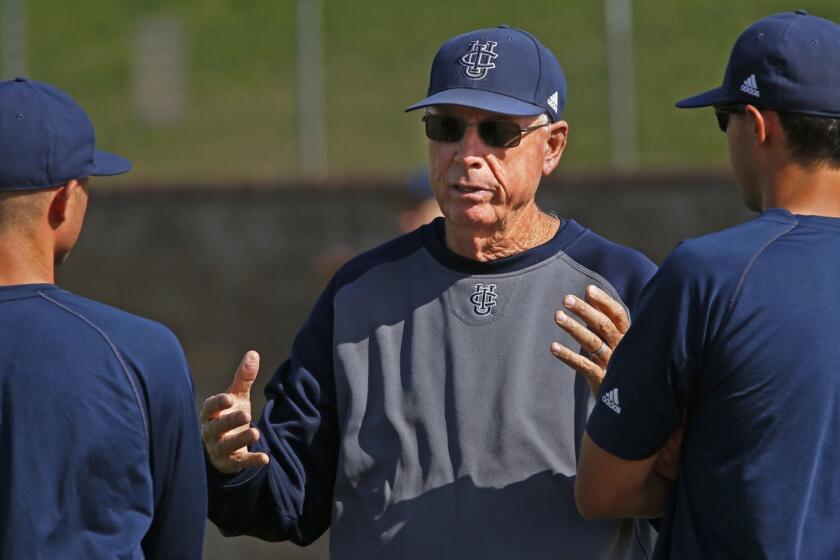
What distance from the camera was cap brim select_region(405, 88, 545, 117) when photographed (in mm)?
3193

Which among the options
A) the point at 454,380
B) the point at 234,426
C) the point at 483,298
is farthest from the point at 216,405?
the point at 483,298

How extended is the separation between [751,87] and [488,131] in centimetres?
81

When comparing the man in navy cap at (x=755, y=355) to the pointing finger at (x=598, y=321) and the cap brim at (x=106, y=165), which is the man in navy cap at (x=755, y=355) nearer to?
the pointing finger at (x=598, y=321)

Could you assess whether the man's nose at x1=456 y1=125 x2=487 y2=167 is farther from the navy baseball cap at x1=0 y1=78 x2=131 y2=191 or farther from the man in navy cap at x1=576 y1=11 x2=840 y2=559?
the navy baseball cap at x1=0 y1=78 x2=131 y2=191

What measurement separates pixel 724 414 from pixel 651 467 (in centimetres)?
23

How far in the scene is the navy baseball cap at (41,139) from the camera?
9.07 feet

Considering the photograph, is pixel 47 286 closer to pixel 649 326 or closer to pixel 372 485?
pixel 372 485

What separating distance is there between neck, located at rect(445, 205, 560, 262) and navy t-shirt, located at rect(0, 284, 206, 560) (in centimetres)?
86

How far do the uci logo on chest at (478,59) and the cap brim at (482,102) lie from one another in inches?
1.8

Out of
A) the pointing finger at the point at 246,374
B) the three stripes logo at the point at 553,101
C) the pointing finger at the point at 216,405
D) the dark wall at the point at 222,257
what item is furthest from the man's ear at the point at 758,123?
the dark wall at the point at 222,257

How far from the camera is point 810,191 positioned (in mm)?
2605

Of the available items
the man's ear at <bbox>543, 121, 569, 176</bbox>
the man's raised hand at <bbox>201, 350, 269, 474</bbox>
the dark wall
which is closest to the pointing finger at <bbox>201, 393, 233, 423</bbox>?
the man's raised hand at <bbox>201, 350, 269, 474</bbox>

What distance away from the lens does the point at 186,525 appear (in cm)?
287

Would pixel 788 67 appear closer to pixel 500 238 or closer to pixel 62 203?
pixel 500 238
